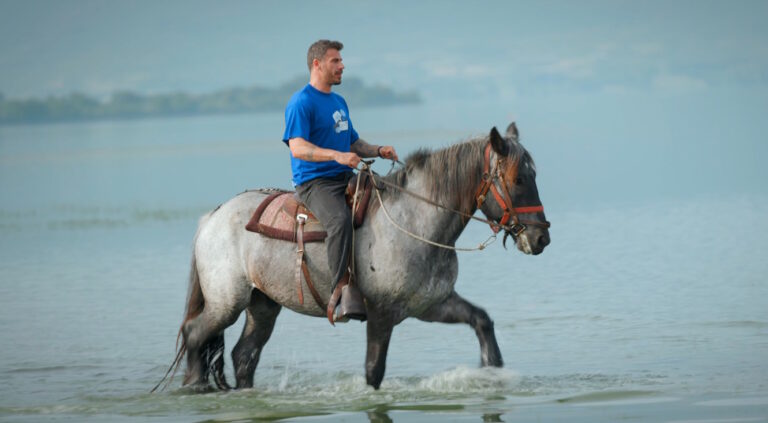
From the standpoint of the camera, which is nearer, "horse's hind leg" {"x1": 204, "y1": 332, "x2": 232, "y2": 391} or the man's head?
the man's head

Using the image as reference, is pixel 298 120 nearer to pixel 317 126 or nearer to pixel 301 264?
pixel 317 126

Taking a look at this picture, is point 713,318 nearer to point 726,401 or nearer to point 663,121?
point 726,401

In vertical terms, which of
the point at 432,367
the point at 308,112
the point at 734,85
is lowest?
the point at 432,367

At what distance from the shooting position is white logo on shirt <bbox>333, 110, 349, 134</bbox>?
10.1m

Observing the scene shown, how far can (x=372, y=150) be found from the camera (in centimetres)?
1047

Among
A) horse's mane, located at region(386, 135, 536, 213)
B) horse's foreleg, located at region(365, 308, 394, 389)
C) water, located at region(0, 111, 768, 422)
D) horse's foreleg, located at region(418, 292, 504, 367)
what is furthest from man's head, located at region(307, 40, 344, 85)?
water, located at region(0, 111, 768, 422)

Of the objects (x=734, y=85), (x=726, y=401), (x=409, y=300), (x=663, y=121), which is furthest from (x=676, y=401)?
(x=734, y=85)

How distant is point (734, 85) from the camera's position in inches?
5994

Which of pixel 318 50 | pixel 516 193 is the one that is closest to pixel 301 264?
pixel 318 50

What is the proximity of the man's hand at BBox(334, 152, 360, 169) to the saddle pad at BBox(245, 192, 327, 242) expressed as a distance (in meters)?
0.70

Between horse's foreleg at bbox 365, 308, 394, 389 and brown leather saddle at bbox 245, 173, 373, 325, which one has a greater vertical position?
brown leather saddle at bbox 245, 173, 373, 325

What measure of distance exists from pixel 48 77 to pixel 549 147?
154007 millimetres

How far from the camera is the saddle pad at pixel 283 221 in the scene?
33.2ft

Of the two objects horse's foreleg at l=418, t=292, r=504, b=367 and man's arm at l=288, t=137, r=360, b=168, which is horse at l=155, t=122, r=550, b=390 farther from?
man's arm at l=288, t=137, r=360, b=168
